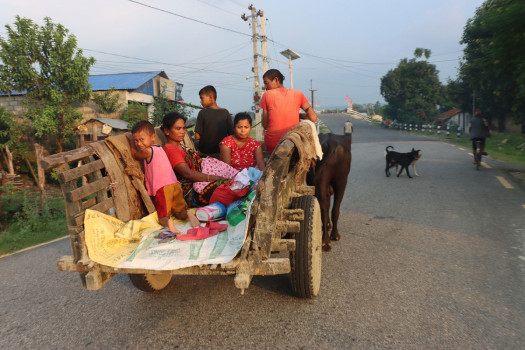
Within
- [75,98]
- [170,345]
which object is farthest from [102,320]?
[75,98]

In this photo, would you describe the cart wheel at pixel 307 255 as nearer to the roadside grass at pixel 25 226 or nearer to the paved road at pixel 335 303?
the paved road at pixel 335 303

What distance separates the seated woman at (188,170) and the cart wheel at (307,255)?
913 millimetres

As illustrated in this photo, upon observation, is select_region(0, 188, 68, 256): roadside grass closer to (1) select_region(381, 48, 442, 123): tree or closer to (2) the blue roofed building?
(2) the blue roofed building

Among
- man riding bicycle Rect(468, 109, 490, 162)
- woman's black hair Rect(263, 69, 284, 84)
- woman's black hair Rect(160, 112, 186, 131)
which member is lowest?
man riding bicycle Rect(468, 109, 490, 162)

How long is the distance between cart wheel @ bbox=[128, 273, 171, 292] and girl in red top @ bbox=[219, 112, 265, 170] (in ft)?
4.72

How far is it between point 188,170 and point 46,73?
54.2 feet

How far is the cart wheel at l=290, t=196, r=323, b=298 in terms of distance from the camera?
10.1ft

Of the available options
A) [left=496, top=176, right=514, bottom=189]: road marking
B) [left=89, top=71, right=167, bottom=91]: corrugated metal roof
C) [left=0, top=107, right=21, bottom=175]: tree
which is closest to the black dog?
[left=496, top=176, right=514, bottom=189]: road marking

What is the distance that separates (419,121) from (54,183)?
36.9 metres

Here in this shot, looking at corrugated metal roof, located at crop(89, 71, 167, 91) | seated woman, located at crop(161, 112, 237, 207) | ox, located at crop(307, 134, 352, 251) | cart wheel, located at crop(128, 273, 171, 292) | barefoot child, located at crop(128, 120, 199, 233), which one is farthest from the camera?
corrugated metal roof, located at crop(89, 71, 167, 91)

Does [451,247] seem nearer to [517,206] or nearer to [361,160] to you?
[517,206]

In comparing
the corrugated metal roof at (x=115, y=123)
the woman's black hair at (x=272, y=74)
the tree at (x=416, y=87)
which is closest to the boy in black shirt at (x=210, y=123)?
the woman's black hair at (x=272, y=74)

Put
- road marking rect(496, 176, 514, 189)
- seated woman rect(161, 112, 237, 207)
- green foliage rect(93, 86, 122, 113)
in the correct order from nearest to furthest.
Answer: seated woman rect(161, 112, 237, 207) < road marking rect(496, 176, 514, 189) < green foliage rect(93, 86, 122, 113)

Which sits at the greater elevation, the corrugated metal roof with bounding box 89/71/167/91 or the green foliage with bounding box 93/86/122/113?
the corrugated metal roof with bounding box 89/71/167/91
